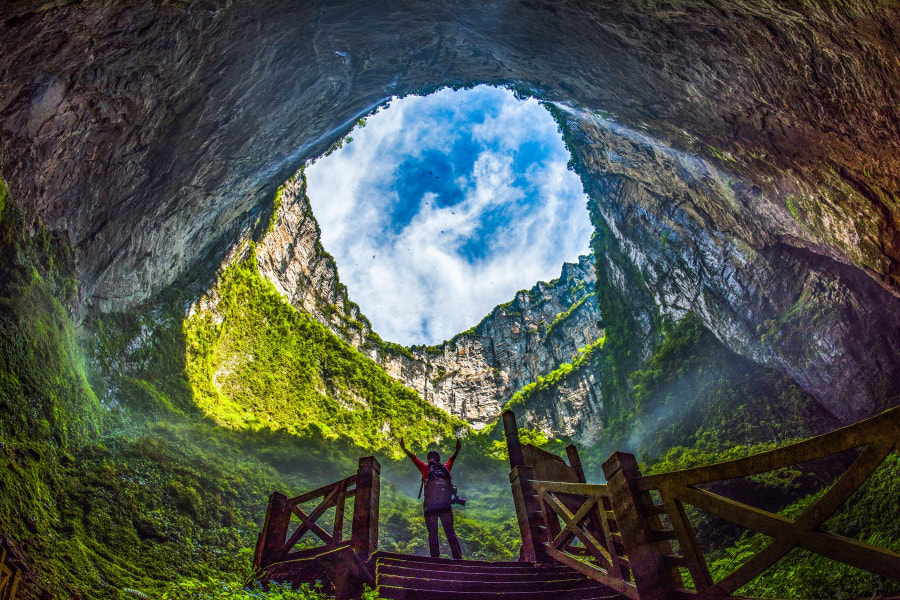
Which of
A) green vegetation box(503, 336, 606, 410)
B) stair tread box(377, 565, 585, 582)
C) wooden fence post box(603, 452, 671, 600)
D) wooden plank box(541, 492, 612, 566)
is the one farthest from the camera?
green vegetation box(503, 336, 606, 410)

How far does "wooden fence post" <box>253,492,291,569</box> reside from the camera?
4715 millimetres

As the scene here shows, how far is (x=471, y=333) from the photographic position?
1374 inches

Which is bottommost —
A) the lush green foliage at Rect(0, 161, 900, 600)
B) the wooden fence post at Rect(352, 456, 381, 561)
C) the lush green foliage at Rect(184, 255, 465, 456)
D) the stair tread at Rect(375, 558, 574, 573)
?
the stair tread at Rect(375, 558, 574, 573)

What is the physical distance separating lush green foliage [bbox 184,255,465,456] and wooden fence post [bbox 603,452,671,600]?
52.4 feet

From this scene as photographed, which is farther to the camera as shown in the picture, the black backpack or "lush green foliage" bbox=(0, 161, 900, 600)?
"lush green foliage" bbox=(0, 161, 900, 600)

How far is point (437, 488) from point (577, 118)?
52.2 ft

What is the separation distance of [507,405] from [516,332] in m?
7.01

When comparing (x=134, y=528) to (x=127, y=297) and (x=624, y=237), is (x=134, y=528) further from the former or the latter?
(x=624, y=237)

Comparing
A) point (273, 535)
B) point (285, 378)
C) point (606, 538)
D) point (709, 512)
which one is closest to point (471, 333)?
point (285, 378)

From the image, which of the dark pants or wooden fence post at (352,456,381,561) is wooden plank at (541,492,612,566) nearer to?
the dark pants

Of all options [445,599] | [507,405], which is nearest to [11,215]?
[445,599]

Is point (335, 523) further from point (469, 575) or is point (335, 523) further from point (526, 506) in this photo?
point (526, 506)

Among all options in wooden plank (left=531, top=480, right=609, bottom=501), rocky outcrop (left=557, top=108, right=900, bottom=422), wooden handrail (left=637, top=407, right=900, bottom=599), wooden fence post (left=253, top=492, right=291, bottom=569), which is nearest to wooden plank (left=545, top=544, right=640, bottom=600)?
wooden handrail (left=637, top=407, right=900, bottom=599)

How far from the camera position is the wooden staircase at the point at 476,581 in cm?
364
